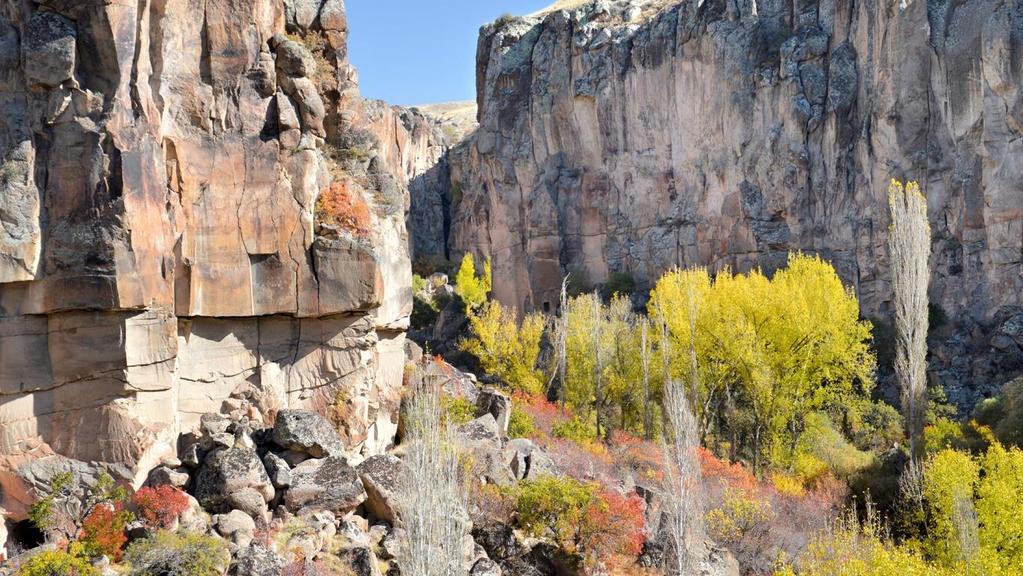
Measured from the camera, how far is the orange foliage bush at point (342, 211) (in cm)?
1841

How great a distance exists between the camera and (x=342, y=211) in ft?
60.6

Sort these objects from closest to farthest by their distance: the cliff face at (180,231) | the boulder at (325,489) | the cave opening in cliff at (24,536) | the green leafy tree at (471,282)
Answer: the cave opening in cliff at (24,536), the cliff face at (180,231), the boulder at (325,489), the green leafy tree at (471,282)

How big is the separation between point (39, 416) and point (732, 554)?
1494 centimetres

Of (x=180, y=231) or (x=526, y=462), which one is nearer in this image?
(x=180, y=231)

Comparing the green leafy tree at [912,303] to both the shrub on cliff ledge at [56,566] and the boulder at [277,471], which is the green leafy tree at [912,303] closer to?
the boulder at [277,471]

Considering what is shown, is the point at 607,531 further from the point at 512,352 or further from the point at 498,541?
the point at 512,352

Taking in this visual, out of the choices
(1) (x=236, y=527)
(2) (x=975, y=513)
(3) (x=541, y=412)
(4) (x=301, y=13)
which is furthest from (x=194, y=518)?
(3) (x=541, y=412)

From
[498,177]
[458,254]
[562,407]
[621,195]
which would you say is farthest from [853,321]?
[458,254]

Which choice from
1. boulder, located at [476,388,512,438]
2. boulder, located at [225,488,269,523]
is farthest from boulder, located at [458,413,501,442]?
boulder, located at [225,488,269,523]

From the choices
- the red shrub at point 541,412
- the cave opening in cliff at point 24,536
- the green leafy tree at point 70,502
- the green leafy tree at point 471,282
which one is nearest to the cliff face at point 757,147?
the green leafy tree at point 471,282

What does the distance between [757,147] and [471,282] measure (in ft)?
79.2

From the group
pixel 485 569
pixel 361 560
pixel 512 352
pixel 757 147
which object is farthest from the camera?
pixel 757 147

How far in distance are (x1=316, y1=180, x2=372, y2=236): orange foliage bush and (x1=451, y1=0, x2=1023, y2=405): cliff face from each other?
2647 cm

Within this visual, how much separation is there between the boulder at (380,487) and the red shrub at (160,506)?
3413mm
